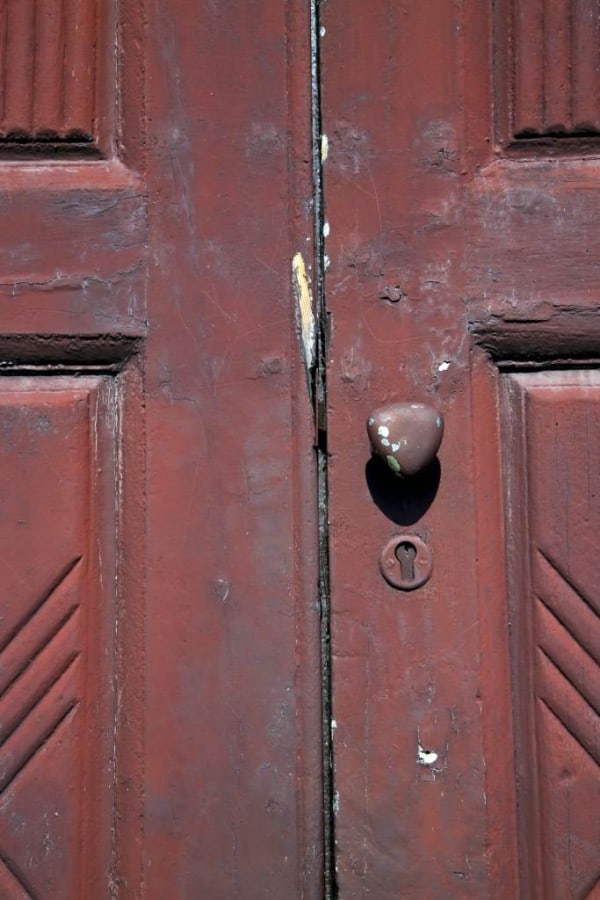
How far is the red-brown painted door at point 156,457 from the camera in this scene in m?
0.96

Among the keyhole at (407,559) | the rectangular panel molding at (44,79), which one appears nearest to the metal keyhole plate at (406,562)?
the keyhole at (407,559)

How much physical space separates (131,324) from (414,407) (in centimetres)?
31

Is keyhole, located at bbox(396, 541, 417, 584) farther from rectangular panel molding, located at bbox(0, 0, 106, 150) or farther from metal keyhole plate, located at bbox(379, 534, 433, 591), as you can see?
rectangular panel molding, located at bbox(0, 0, 106, 150)

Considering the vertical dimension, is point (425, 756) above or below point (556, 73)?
below

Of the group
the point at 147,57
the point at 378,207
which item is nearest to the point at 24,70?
the point at 147,57

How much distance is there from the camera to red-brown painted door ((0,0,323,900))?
962 mm

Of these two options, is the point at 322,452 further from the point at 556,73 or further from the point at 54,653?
the point at 556,73

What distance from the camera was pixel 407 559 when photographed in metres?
0.98

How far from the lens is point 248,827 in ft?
3.14

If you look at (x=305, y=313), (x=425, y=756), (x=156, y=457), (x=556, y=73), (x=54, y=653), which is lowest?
(x=425, y=756)

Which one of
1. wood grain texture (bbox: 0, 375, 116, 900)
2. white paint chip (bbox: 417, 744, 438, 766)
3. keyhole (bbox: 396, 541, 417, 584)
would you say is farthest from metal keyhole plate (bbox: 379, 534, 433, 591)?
wood grain texture (bbox: 0, 375, 116, 900)

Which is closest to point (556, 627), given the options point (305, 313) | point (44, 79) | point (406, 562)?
point (406, 562)

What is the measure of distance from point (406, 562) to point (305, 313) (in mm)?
280

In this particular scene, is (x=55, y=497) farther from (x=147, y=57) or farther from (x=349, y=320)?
(x=147, y=57)
